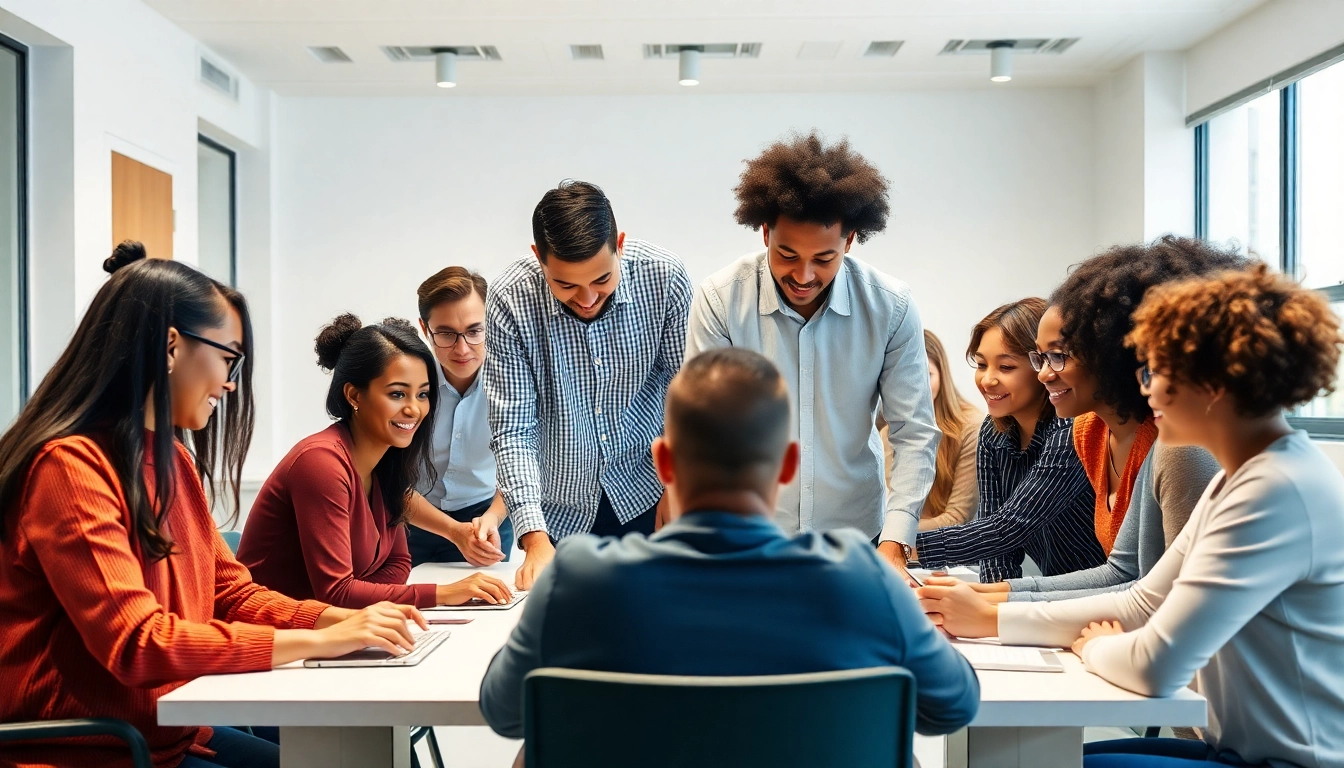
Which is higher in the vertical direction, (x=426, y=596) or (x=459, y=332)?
(x=459, y=332)

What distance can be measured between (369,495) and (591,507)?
0.56 meters

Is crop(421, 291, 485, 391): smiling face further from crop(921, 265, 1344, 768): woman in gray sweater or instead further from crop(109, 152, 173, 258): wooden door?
crop(109, 152, 173, 258): wooden door

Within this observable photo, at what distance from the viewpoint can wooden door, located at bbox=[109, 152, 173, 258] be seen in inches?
184

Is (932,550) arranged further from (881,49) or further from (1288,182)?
(881,49)

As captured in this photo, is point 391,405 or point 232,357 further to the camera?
point 391,405

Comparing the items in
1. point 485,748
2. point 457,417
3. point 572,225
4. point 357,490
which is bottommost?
point 485,748

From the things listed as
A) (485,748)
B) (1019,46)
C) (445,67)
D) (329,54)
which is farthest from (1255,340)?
(329,54)

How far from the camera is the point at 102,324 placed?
1.54 m

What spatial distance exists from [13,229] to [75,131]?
0.46m

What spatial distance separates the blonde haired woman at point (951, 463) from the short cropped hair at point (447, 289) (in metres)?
1.38

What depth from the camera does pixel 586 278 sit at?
235 centimetres

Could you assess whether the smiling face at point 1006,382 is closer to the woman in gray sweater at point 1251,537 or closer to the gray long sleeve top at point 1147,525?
the gray long sleeve top at point 1147,525

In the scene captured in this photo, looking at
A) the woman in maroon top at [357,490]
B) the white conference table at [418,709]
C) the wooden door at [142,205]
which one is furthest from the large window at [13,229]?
the white conference table at [418,709]

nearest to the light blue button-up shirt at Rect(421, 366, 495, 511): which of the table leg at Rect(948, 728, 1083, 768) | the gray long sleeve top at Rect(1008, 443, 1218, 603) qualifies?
the gray long sleeve top at Rect(1008, 443, 1218, 603)
